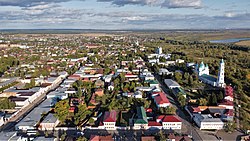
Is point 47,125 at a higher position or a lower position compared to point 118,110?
higher

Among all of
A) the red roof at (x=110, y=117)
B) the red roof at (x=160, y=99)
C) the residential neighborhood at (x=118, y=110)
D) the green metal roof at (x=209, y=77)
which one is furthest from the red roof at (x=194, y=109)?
the green metal roof at (x=209, y=77)

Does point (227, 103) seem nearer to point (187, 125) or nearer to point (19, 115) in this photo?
point (187, 125)

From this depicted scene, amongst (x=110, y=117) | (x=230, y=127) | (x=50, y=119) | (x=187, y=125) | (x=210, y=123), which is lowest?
(x=187, y=125)

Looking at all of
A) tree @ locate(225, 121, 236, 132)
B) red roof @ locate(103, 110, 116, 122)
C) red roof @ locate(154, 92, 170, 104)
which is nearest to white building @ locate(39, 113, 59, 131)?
red roof @ locate(103, 110, 116, 122)

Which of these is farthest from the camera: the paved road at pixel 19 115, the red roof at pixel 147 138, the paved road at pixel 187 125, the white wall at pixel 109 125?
the paved road at pixel 19 115

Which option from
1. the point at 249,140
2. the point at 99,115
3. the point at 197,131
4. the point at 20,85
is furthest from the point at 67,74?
the point at 249,140

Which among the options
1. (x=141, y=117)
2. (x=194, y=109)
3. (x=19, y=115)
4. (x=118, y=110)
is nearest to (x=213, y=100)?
(x=194, y=109)

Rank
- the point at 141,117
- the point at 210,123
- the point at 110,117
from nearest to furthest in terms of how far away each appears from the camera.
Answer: the point at 210,123 < the point at 110,117 < the point at 141,117

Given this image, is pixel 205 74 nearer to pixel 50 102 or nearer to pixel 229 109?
pixel 229 109

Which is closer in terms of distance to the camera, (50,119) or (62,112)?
(50,119)

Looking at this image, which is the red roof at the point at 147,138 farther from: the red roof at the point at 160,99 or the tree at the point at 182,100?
the tree at the point at 182,100

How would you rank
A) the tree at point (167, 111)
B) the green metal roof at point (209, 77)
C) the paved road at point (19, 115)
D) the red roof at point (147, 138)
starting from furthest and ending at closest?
the green metal roof at point (209, 77), the tree at point (167, 111), the paved road at point (19, 115), the red roof at point (147, 138)

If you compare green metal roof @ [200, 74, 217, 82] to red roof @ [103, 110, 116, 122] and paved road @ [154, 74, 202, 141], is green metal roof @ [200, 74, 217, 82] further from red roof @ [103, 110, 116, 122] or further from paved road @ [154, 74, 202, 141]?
red roof @ [103, 110, 116, 122]
